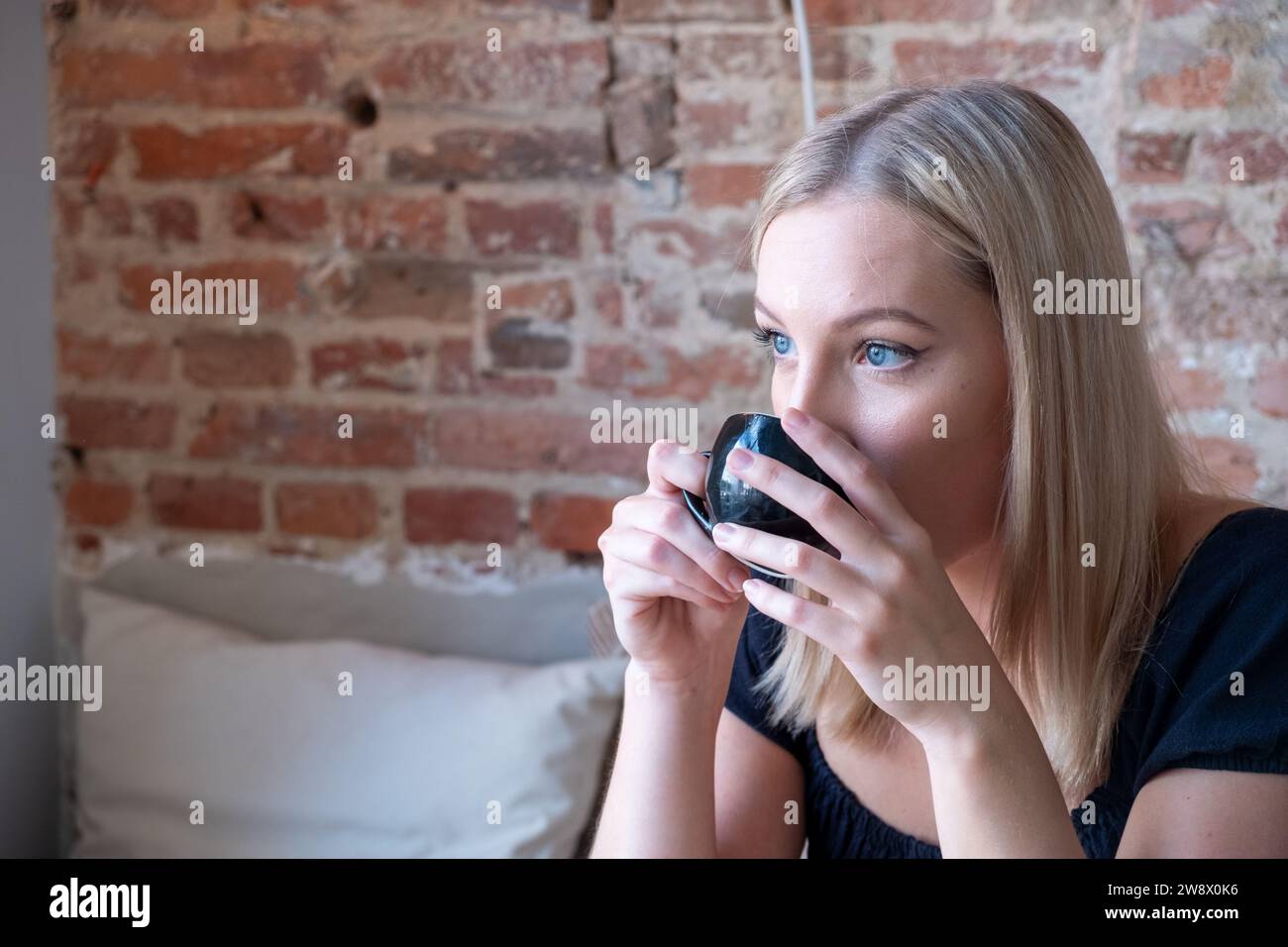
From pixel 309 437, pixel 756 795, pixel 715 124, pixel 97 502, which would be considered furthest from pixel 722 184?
pixel 97 502

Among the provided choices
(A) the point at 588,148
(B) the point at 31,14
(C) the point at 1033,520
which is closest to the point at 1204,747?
(C) the point at 1033,520

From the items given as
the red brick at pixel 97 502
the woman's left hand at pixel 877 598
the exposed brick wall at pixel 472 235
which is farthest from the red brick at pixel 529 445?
the woman's left hand at pixel 877 598

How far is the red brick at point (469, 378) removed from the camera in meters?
1.50

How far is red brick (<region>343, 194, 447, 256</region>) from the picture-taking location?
1494 millimetres

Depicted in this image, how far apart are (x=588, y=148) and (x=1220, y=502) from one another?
2.86 ft

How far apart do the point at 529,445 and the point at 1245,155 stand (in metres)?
0.92

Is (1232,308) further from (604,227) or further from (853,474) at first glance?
(853,474)

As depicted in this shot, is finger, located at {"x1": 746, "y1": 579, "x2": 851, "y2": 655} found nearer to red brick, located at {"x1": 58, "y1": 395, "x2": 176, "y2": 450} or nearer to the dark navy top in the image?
the dark navy top

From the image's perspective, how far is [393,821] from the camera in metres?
1.33

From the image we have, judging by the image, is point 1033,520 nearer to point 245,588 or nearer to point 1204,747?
point 1204,747

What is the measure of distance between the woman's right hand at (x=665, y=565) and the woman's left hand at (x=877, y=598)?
0.07m

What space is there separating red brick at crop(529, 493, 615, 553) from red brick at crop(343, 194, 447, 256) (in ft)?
1.19

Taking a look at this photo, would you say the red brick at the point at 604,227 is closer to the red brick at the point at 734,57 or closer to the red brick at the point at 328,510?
the red brick at the point at 734,57

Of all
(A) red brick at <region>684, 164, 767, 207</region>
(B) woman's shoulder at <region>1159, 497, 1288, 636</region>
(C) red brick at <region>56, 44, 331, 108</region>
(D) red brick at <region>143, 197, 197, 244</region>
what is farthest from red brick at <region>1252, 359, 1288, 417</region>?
(D) red brick at <region>143, 197, 197, 244</region>
